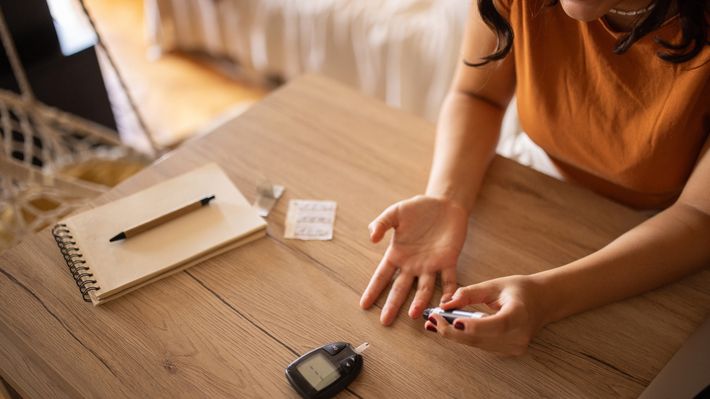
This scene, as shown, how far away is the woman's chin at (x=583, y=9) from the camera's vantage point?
0.77 m

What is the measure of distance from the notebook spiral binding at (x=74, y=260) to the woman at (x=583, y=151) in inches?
15.2

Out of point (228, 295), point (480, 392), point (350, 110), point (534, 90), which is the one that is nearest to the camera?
point (480, 392)

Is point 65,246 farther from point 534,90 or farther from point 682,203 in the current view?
point 682,203

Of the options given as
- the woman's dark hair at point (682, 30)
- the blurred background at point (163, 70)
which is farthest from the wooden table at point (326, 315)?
the blurred background at point (163, 70)

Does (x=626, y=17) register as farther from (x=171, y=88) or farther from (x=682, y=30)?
(x=171, y=88)

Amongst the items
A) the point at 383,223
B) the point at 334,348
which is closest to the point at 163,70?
the point at 383,223

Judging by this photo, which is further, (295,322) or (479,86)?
(479,86)

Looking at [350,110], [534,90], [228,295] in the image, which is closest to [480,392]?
[228,295]

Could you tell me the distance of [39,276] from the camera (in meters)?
0.85

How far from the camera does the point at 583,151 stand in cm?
96

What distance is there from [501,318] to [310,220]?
13.4 inches

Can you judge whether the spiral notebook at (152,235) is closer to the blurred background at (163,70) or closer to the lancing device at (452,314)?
the lancing device at (452,314)

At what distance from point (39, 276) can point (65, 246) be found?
55 mm

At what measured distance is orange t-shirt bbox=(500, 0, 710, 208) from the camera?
0.84 meters
